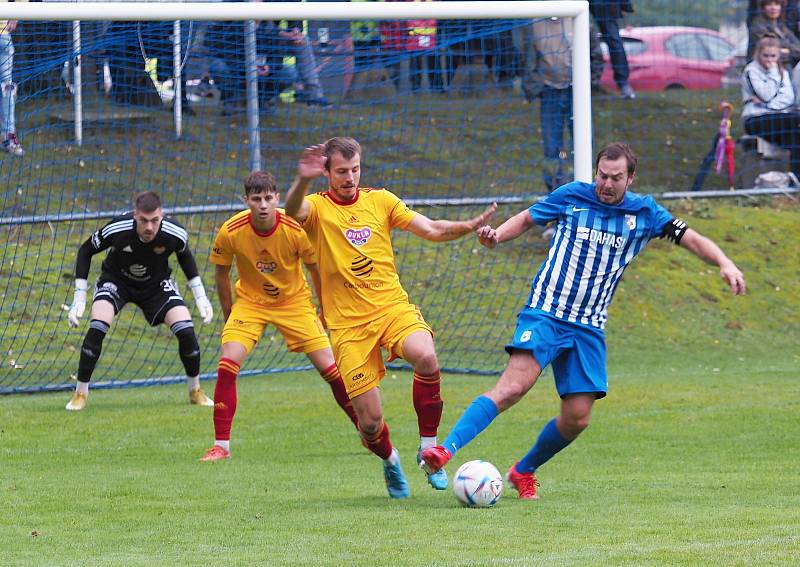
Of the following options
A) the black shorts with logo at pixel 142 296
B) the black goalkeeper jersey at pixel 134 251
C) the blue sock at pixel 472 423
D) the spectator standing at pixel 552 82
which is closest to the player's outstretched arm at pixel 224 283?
the black goalkeeper jersey at pixel 134 251

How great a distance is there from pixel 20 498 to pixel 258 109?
653 centimetres

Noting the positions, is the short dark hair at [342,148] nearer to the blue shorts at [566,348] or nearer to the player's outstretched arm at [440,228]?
the player's outstretched arm at [440,228]

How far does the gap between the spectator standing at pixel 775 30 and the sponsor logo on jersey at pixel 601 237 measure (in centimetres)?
1007

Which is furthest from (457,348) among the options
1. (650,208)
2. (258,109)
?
(650,208)

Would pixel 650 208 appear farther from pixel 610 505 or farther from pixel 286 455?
pixel 286 455

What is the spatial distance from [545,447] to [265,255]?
2753 mm

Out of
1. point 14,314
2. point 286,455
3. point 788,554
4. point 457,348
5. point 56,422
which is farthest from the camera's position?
point 457,348

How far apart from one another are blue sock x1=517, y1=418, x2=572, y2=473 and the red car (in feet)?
39.3

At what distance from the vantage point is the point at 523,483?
7.44 metres

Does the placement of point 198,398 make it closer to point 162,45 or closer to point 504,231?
point 162,45

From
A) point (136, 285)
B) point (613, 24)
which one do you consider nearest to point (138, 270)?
point (136, 285)

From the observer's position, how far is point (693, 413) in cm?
1066

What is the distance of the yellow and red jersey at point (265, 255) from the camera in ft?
30.1

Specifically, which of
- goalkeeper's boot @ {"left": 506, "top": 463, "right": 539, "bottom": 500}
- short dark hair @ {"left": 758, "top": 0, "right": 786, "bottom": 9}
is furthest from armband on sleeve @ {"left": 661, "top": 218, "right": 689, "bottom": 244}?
short dark hair @ {"left": 758, "top": 0, "right": 786, "bottom": 9}
